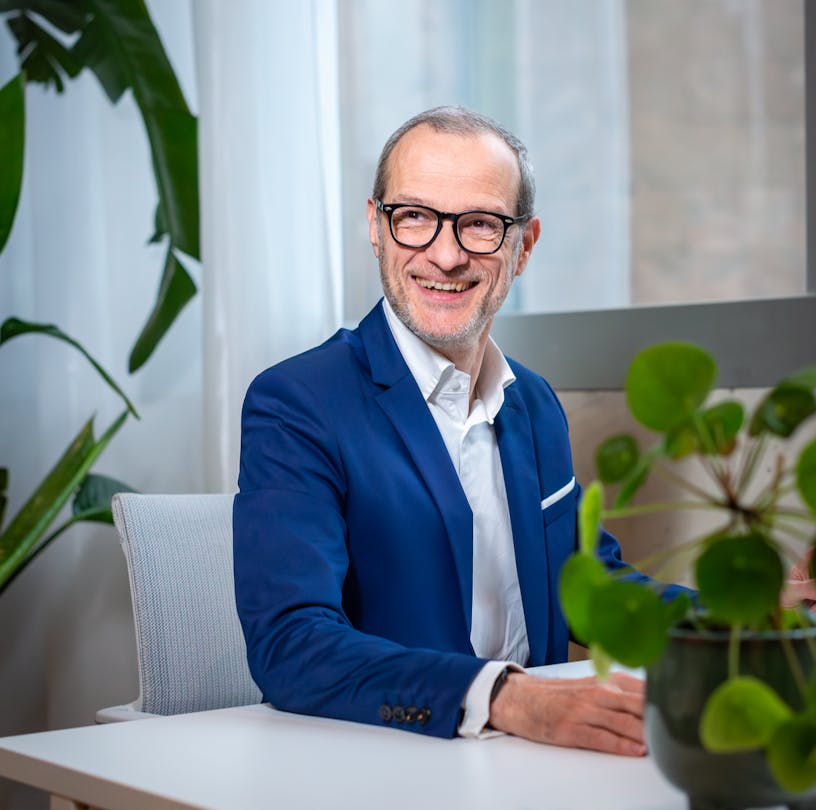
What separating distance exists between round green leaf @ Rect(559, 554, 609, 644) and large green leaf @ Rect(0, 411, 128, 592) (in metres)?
1.93

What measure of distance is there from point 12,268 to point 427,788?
2425mm

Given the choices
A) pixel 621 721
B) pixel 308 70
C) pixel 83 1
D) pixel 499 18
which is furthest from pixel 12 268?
pixel 621 721

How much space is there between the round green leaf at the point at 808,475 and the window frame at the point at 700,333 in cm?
151

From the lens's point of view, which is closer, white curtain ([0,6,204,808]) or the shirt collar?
the shirt collar

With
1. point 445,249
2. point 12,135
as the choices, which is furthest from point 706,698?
point 12,135

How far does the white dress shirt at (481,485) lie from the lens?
1.76m

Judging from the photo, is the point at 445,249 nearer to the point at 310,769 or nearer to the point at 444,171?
the point at 444,171

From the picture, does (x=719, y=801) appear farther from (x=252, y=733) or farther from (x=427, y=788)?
(x=252, y=733)

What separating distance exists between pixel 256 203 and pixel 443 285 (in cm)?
81

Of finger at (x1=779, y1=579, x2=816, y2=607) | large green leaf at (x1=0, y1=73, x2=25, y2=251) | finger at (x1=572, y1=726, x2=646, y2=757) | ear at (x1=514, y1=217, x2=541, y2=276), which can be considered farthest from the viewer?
large green leaf at (x1=0, y1=73, x2=25, y2=251)

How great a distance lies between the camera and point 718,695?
2.05 ft

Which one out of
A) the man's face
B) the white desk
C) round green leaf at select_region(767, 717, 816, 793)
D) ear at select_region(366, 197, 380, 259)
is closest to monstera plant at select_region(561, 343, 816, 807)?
round green leaf at select_region(767, 717, 816, 793)

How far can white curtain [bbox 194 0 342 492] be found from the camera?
8.35 ft

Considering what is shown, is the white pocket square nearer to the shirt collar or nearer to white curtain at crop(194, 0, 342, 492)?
the shirt collar
